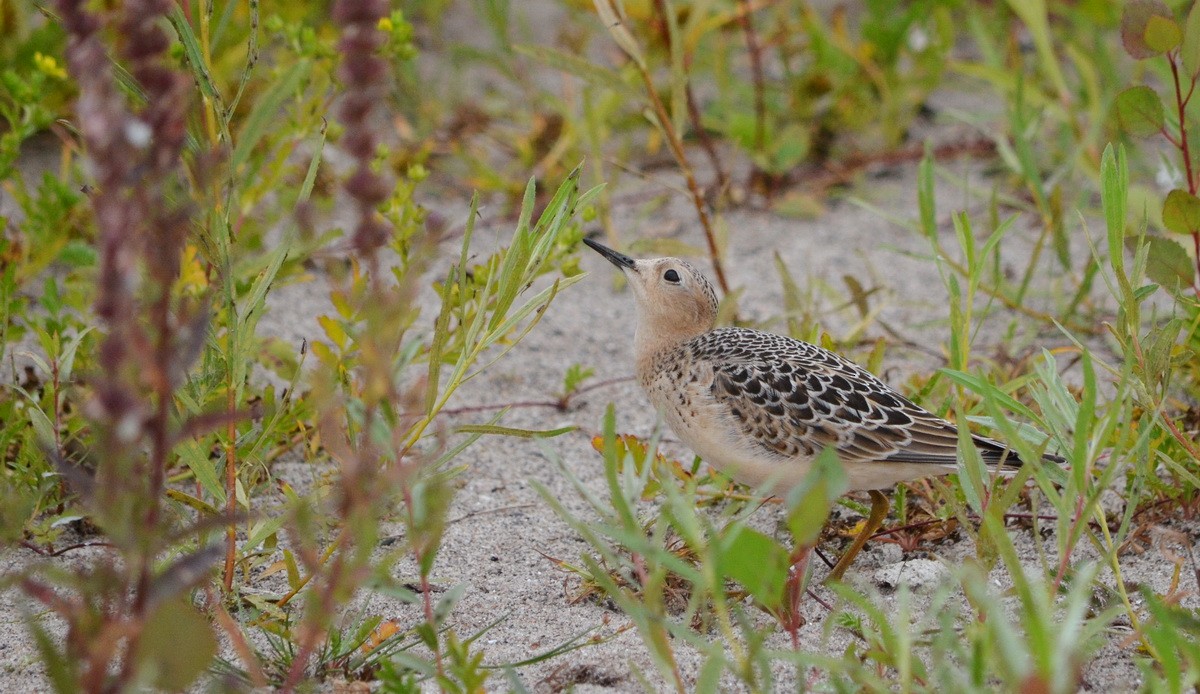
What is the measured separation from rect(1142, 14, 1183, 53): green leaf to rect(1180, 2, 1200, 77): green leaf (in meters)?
0.03

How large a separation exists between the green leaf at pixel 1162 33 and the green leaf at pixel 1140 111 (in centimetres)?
16

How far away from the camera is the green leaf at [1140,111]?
360 cm

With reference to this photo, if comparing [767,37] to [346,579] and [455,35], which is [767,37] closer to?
[455,35]

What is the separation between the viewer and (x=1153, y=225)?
5.05 m

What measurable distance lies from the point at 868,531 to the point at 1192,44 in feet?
5.42

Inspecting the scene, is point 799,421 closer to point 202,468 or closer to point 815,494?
point 815,494

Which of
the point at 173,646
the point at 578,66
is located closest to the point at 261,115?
the point at 173,646

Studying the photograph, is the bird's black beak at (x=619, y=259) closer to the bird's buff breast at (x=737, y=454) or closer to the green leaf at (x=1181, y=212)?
the bird's buff breast at (x=737, y=454)

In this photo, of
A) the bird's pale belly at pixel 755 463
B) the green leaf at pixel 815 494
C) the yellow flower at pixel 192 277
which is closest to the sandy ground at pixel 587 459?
the bird's pale belly at pixel 755 463

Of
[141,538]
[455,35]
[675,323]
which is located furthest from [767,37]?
[141,538]

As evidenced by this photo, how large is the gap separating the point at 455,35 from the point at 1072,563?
554 centimetres

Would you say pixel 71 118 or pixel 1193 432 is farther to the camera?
pixel 71 118

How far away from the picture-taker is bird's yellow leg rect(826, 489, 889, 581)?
3.50 metres

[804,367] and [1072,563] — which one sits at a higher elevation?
[804,367]
